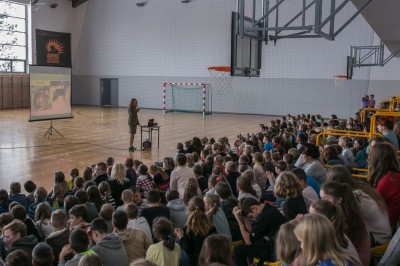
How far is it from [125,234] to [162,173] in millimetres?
3098

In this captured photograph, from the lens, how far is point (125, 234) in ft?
12.8

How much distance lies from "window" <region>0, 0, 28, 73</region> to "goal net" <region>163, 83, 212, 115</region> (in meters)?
10.0

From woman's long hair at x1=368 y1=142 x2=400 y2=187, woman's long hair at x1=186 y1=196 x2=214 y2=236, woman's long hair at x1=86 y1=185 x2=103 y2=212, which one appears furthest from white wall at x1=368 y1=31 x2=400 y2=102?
woman's long hair at x1=186 y1=196 x2=214 y2=236

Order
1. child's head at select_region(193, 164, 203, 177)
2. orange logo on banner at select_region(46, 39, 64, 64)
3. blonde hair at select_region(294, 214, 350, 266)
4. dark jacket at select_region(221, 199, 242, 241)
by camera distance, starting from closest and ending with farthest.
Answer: blonde hair at select_region(294, 214, 350, 266) < dark jacket at select_region(221, 199, 242, 241) < child's head at select_region(193, 164, 203, 177) < orange logo on banner at select_region(46, 39, 64, 64)

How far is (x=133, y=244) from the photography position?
3.90m

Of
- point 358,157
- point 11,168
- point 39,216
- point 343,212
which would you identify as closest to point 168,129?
point 11,168

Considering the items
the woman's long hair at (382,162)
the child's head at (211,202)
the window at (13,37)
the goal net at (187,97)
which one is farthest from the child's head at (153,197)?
the window at (13,37)

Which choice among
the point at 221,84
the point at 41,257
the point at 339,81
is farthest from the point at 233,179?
the point at 221,84

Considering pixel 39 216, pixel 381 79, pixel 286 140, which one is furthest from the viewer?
pixel 381 79

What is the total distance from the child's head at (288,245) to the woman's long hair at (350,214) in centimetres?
57

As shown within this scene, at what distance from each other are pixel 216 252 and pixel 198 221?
1016mm

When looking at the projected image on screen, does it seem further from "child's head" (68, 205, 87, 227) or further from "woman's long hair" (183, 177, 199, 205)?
"child's head" (68, 205, 87, 227)

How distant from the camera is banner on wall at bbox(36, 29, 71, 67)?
1153 inches

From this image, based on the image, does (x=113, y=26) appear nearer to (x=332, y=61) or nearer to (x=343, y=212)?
(x=332, y=61)
